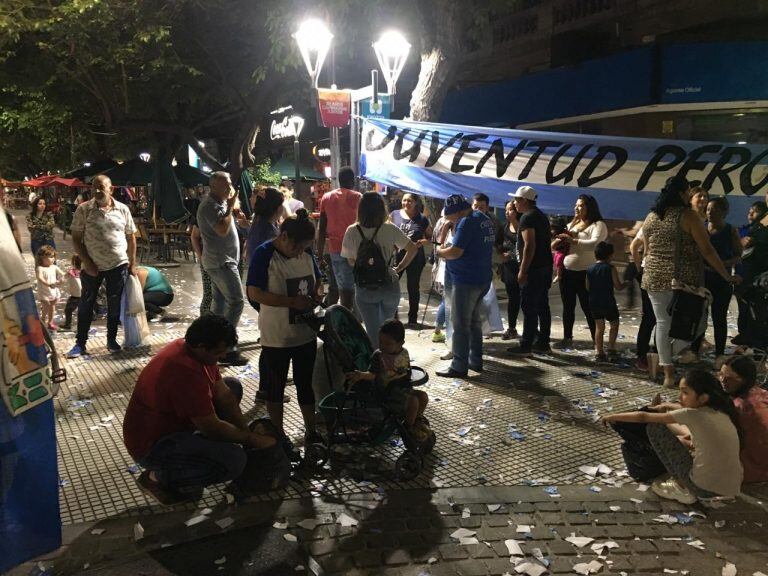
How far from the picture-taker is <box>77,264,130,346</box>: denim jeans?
23.7 feet

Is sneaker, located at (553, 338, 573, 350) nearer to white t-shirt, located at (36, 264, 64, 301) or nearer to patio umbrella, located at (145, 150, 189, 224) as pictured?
white t-shirt, located at (36, 264, 64, 301)

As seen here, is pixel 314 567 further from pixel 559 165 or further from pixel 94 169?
pixel 94 169

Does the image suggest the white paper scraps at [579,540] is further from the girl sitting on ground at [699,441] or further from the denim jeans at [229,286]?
the denim jeans at [229,286]

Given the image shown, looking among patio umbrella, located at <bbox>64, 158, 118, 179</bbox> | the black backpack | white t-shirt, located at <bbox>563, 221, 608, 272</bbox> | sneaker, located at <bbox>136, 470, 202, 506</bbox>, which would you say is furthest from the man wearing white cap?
patio umbrella, located at <bbox>64, 158, 118, 179</bbox>

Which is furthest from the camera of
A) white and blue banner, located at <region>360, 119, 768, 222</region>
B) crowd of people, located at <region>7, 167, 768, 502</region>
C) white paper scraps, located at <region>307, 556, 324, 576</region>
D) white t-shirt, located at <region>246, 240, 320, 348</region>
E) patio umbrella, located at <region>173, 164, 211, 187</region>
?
patio umbrella, located at <region>173, 164, 211, 187</region>

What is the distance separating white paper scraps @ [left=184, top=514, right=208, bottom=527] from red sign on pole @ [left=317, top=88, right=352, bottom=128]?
20.7ft

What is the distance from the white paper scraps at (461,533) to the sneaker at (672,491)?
53.7 inches

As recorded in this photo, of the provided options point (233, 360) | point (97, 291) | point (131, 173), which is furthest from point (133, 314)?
point (131, 173)

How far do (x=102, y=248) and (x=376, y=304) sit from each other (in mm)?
3159

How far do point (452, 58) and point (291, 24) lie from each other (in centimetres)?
417

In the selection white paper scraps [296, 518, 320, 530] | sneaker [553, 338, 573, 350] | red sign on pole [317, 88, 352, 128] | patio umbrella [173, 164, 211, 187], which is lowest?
white paper scraps [296, 518, 320, 530]

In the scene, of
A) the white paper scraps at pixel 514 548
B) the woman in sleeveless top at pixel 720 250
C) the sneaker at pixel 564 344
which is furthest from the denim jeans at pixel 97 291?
the woman in sleeveless top at pixel 720 250

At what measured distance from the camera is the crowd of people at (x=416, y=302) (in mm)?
3701

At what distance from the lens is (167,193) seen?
58.7 feet
